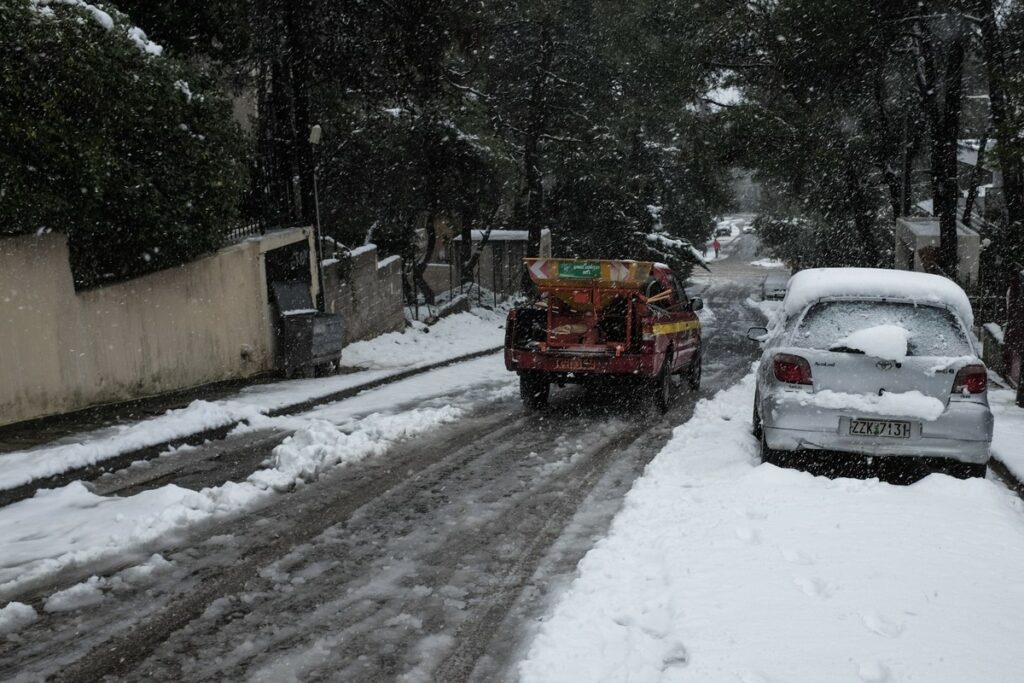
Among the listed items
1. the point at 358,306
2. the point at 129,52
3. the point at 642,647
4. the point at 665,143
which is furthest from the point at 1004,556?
the point at 665,143

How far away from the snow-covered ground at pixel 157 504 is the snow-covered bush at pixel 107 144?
129 inches

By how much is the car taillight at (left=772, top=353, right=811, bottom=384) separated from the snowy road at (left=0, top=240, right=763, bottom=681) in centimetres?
168

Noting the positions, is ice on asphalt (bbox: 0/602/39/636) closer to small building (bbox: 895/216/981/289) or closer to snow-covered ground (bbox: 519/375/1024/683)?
snow-covered ground (bbox: 519/375/1024/683)

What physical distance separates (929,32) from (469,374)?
12206 millimetres

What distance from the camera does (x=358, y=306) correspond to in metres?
18.9

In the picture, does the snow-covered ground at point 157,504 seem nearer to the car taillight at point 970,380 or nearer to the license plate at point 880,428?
the license plate at point 880,428

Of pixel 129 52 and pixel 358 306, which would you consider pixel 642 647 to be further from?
pixel 358 306

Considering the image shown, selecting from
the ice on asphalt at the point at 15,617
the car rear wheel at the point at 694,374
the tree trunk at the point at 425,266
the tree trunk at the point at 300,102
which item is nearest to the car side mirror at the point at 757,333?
the car rear wheel at the point at 694,374

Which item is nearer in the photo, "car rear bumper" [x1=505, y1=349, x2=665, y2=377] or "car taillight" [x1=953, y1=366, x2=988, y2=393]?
"car taillight" [x1=953, y1=366, x2=988, y2=393]

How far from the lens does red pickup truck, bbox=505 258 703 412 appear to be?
10.9 metres

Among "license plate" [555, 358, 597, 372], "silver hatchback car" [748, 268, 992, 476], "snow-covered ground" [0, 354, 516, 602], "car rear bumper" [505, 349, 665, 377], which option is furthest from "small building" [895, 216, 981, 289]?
"snow-covered ground" [0, 354, 516, 602]

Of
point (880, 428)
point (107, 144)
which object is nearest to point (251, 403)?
point (107, 144)

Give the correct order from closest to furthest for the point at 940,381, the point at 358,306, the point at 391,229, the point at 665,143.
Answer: the point at 940,381, the point at 358,306, the point at 391,229, the point at 665,143

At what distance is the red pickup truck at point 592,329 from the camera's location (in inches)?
428
